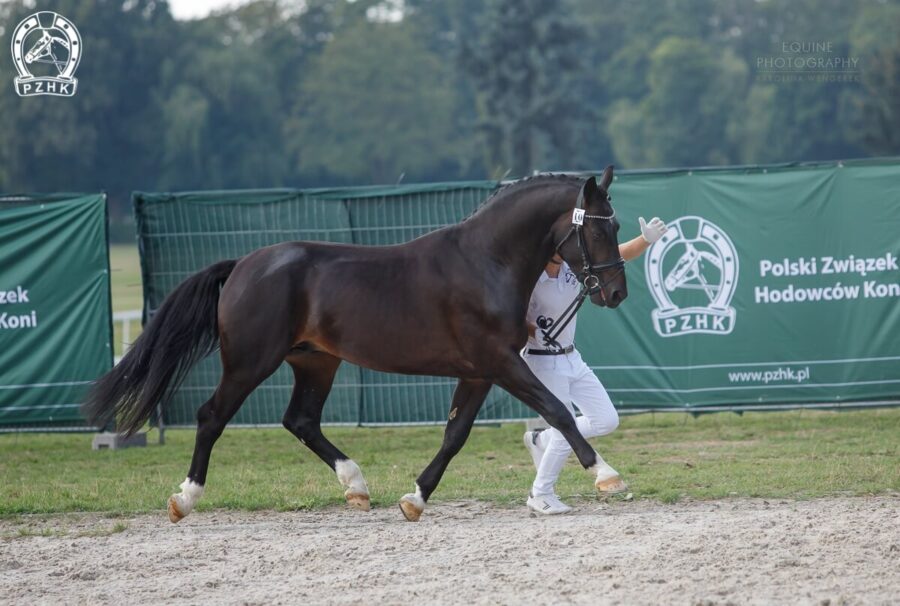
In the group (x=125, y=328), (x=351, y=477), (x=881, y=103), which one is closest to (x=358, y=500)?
(x=351, y=477)

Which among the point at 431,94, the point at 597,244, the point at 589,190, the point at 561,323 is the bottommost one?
the point at 561,323

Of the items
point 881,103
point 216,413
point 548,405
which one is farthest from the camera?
point 881,103

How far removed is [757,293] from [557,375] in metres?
4.34

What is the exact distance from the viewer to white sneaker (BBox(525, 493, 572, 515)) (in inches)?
294

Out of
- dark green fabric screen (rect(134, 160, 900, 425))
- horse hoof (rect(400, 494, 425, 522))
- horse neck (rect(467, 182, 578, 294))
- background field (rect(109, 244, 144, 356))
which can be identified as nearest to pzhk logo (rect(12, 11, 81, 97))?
dark green fabric screen (rect(134, 160, 900, 425))

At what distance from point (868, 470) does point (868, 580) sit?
3.34m

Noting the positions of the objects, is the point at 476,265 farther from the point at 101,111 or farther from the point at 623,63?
the point at 623,63

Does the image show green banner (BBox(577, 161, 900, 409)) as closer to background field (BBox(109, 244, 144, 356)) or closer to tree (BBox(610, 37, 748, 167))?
background field (BBox(109, 244, 144, 356))

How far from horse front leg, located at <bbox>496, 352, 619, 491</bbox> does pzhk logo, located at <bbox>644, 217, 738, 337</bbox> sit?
14.2 ft

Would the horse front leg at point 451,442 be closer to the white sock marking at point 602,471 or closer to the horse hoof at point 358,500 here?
the horse hoof at point 358,500

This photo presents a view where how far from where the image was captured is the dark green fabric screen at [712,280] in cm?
1121

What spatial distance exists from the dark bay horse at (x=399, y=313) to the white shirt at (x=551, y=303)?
189 mm

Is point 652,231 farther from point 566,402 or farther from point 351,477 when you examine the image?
point 351,477

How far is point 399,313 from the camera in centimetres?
751
